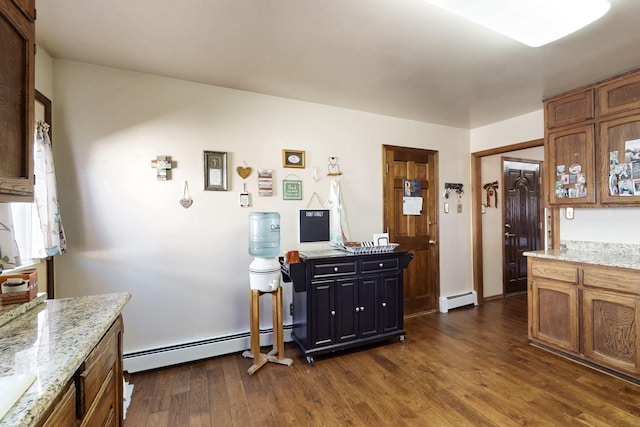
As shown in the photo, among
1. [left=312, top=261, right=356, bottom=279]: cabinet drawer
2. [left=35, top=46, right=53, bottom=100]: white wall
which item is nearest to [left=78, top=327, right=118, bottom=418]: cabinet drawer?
[left=312, top=261, right=356, bottom=279]: cabinet drawer

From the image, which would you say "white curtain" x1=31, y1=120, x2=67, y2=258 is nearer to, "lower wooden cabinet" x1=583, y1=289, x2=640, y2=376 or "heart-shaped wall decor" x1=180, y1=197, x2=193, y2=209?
"heart-shaped wall decor" x1=180, y1=197, x2=193, y2=209

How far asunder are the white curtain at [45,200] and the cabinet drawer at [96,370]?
1.10m

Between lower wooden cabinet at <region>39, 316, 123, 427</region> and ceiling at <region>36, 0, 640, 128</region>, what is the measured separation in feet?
5.68

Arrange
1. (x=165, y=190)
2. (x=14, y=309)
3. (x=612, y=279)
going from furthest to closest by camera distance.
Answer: (x=165, y=190) → (x=612, y=279) → (x=14, y=309)

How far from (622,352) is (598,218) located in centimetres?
122

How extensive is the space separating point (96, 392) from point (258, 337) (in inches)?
57.5

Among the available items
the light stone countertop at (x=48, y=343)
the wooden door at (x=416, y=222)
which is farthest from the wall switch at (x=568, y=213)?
the light stone countertop at (x=48, y=343)

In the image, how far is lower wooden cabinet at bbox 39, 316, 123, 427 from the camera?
839 millimetres

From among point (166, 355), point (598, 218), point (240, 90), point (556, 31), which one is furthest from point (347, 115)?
point (166, 355)

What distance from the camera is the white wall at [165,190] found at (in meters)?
2.27

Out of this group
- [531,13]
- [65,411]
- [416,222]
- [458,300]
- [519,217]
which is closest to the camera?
[65,411]

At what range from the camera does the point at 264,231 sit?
2.69 meters

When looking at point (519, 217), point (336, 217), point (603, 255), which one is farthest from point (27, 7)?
point (519, 217)

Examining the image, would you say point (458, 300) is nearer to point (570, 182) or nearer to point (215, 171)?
point (570, 182)
